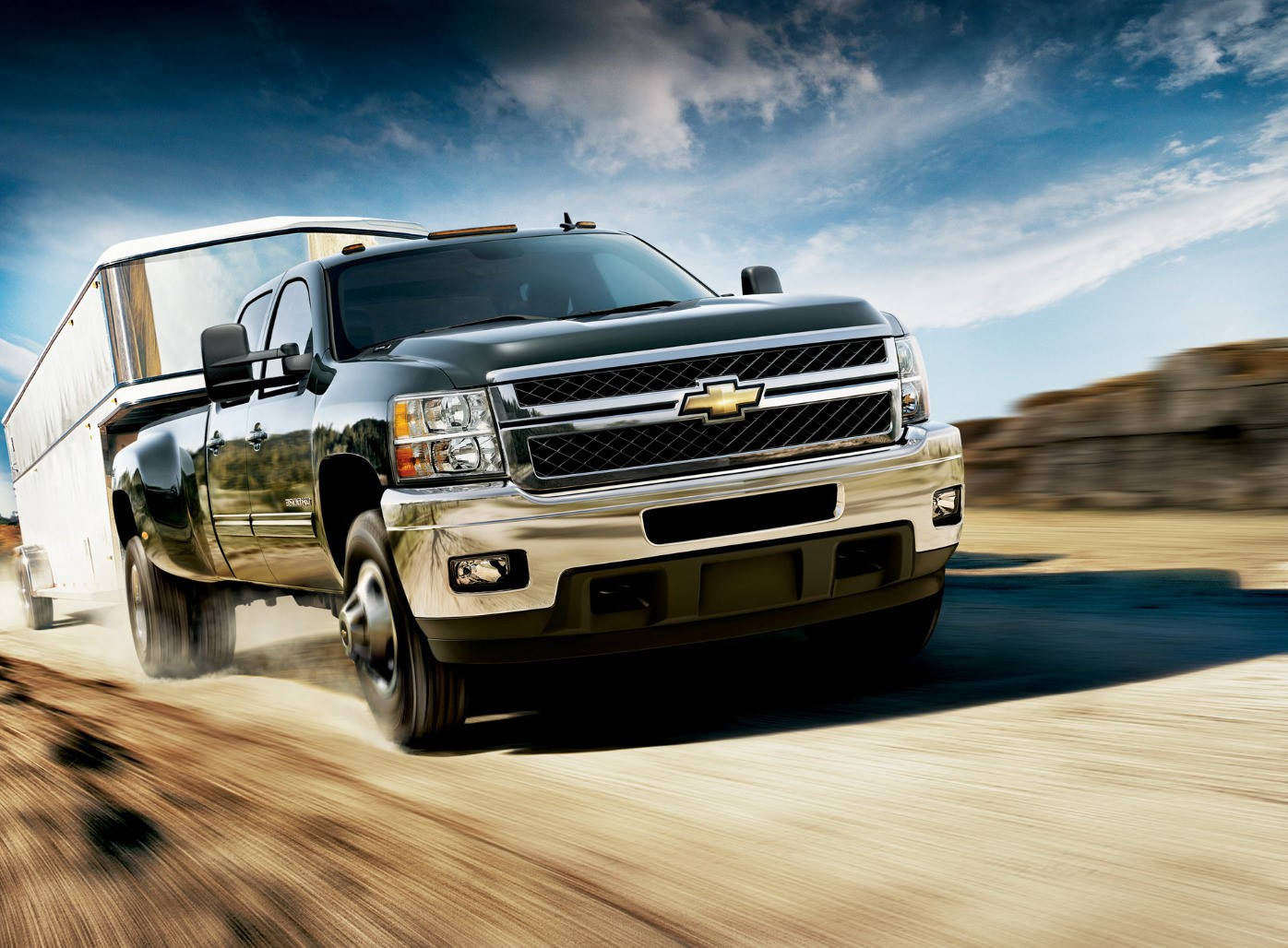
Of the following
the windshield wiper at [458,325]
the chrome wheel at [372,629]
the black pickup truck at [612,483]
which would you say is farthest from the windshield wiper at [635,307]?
the chrome wheel at [372,629]

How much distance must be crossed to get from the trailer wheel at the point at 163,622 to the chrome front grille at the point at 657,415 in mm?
4324

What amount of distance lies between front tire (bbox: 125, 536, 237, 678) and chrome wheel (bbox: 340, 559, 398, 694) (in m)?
3.15

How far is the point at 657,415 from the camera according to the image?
4562mm

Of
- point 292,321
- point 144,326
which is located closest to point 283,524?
point 292,321

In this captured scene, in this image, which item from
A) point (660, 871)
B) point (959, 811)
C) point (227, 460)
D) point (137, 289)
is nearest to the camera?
point (660, 871)

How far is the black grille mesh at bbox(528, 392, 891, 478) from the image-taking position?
178 inches

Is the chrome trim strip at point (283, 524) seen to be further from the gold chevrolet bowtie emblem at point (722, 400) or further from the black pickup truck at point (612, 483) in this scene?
the gold chevrolet bowtie emblem at point (722, 400)

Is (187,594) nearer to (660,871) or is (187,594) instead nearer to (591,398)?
(591,398)

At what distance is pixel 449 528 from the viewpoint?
4477 millimetres

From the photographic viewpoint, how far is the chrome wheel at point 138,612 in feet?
27.6

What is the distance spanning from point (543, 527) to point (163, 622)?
4.50 metres

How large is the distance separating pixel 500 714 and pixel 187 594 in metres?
3.34

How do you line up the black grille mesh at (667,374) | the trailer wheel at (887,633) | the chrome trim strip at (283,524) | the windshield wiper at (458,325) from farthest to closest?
1. the chrome trim strip at (283,524)
2. the trailer wheel at (887,633)
3. the windshield wiper at (458,325)
4. the black grille mesh at (667,374)

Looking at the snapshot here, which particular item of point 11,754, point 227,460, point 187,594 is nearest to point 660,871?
point 11,754
